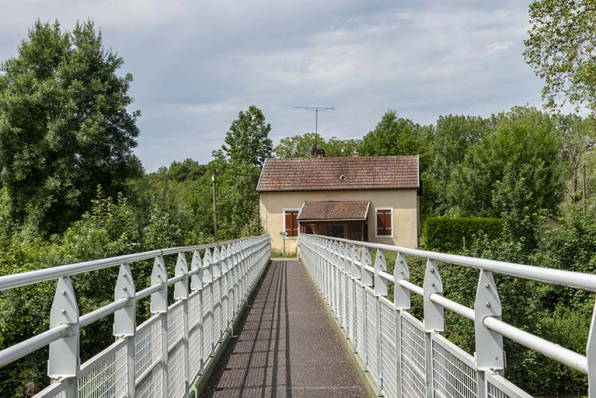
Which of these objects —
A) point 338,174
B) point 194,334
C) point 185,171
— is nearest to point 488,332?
point 194,334

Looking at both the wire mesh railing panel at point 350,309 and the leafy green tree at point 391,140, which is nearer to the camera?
the wire mesh railing panel at point 350,309

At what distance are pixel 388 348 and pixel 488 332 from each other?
2.94m

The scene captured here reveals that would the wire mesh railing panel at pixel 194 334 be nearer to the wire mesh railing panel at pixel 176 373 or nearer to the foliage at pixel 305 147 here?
the wire mesh railing panel at pixel 176 373

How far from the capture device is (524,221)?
22703mm

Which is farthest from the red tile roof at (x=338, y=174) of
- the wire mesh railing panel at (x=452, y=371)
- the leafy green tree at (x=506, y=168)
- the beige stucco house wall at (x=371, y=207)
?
the wire mesh railing panel at (x=452, y=371)

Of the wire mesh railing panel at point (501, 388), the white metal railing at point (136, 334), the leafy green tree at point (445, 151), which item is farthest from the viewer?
the leafy green tree at point (445, 151)

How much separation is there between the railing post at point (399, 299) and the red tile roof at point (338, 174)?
126 feet

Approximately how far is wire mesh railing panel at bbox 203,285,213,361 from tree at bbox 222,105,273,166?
65700 mm

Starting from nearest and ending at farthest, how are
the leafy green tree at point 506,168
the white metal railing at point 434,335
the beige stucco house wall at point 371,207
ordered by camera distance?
the white metal railing at point 434,335
the beige stucco house wall at point 371,207
the leafy green tree at point 506,168

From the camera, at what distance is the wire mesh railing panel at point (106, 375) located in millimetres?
2883

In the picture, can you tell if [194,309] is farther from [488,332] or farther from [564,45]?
[564,45]

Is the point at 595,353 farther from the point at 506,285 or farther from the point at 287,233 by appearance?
the point at 287,233

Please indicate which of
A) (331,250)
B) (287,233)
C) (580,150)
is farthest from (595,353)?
(580,150)

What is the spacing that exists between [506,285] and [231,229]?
1782 inches
